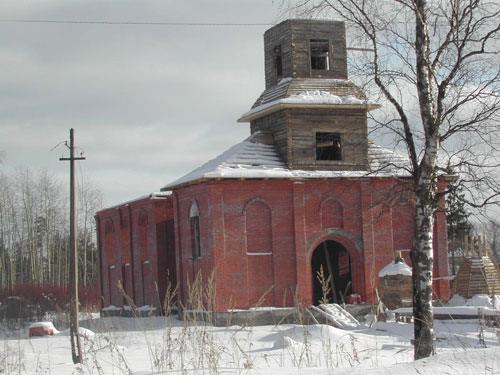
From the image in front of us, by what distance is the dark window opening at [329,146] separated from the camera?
3161 centimetres

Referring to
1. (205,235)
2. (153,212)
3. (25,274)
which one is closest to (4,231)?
(25,274)

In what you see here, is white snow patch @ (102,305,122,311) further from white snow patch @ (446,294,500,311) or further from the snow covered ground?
white snow patch @ (446,294,500,311)

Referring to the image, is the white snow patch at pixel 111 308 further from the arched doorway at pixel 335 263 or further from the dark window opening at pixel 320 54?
the dark window opening at pixel 320 54

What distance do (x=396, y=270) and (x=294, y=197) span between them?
4484 millimetres

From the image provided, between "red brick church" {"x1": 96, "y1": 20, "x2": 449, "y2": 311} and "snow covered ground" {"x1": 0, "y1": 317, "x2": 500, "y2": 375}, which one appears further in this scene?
"red brick church" {"x1": 96, "y1": 20, "x2": 449, "y2": 311}

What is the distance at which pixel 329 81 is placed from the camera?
31453 millimetres

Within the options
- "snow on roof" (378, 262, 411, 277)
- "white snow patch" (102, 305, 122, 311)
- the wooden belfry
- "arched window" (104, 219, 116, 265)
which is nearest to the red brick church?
"snow on roof" (378, 262, 411, 277)

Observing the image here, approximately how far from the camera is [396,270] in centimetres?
2827

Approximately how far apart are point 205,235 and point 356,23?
17.1 m

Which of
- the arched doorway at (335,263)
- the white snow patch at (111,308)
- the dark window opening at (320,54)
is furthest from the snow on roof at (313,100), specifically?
the white snow patch at (111,308)

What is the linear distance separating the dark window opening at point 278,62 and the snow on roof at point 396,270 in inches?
338

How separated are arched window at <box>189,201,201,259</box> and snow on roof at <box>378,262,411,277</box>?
674 centimetres

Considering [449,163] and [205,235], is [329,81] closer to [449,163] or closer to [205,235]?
[205,235]

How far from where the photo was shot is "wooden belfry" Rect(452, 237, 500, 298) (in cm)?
2870
